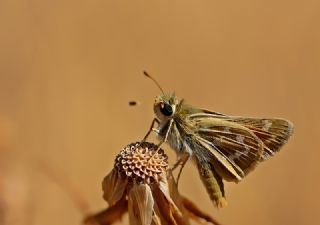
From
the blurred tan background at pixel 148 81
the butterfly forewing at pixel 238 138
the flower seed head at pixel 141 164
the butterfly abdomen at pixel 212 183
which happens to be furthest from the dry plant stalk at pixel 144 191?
the blurred tan background at pixel 148 81

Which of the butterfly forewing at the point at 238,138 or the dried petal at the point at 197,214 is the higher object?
the butterfly forewing at the point at 238,138

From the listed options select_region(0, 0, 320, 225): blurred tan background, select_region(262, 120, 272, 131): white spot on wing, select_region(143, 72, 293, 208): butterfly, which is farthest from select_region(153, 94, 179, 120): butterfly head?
select_region(0, 0, 320, 225): blurred tan background

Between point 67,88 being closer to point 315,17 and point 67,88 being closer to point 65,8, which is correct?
point 65,8

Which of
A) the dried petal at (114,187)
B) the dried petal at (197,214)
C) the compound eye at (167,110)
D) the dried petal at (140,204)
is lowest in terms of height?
the dried petal at (197,214)

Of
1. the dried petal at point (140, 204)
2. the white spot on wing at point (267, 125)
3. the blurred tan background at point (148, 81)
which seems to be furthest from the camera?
the blurred tan background at point (148, 81)

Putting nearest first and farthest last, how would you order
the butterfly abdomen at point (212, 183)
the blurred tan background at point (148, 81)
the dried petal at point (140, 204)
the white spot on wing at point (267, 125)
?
the dried petal at point (140, 204) → the butterfly abdomen at point (212, 183) → the white spot on wing at point (267, 125) → the blurred tan background at point (148, 81)

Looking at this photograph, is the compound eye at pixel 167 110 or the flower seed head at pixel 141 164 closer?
the flower seed head at pixel 141 164

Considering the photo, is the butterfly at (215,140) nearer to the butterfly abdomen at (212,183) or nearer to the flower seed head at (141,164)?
the butterfly abdomen at (212,183)
